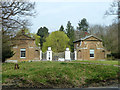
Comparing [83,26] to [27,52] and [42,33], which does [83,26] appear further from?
[27,52]

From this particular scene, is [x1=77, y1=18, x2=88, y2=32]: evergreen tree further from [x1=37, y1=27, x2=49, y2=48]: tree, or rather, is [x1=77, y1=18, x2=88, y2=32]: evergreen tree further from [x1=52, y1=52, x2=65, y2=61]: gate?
[x1=52, y1=52, x2=65, y2=61]: gate

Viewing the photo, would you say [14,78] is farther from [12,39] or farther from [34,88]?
[12,39]

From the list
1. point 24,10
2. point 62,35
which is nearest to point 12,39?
point 24,10

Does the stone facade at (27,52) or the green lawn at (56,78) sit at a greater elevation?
the stone facade at (27,52)

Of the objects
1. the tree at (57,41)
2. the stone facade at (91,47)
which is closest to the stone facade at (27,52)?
the tree at (57,41)

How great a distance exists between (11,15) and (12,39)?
9.59 ft

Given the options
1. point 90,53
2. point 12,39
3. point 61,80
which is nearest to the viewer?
point 61,80

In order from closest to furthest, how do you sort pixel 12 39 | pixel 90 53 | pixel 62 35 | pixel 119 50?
pixel 119 50, pixel 12 39, pixel 90 53, pixel 62 35

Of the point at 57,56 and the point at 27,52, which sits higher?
the point at 27,52

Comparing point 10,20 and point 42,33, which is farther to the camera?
point 42,33

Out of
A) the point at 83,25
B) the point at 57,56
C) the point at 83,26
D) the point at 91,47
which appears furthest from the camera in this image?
the point at 83,26

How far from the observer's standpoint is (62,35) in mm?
43375

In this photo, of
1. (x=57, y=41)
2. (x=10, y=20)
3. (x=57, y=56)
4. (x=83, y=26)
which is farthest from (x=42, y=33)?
(x=10, y=20)

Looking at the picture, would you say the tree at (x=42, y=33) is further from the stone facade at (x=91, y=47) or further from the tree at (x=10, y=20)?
the tree at (x=10, y=20)
